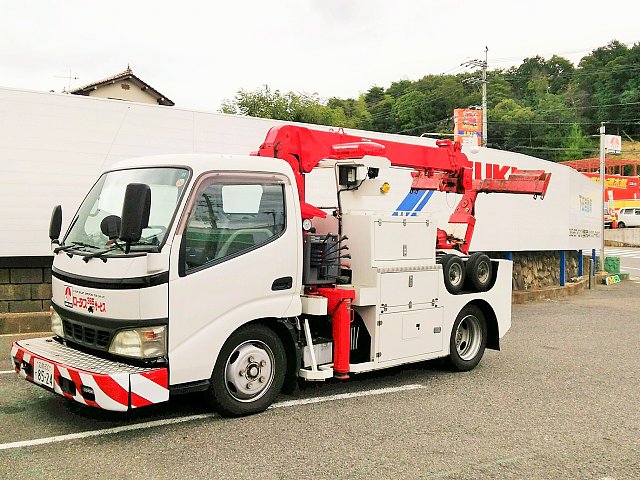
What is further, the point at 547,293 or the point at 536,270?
the point at 536,270

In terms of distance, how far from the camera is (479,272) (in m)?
7.63

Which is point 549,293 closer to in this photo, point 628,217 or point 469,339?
point 469,339

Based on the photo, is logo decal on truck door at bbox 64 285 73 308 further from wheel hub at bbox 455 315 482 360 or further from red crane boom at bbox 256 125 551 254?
wheel hub at bbox 455 315 482 360

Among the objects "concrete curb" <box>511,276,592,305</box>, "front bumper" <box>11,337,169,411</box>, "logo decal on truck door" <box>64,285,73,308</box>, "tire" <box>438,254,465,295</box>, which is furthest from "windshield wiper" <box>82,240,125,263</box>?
"concrete curb" <box>511,276,592,305</box>

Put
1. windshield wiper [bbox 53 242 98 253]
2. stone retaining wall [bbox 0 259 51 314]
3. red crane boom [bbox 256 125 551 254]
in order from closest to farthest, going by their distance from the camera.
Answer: windshield wiper [bbox 53 242 98 253], red crane boom [bbox 256 125 551 254], stone retaining wall [bbox 0 259 51 314]

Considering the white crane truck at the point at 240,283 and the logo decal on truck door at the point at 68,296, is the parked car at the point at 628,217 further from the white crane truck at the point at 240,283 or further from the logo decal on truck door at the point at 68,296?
the logo decal on truck door at the point at 68,296

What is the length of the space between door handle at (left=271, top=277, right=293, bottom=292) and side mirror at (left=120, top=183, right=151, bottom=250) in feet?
4.51

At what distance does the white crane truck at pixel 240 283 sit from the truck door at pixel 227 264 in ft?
0.03

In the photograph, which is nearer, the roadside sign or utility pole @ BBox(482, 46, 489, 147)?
the roadside sign

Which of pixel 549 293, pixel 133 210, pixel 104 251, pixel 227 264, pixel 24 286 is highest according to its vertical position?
pixel 133 210

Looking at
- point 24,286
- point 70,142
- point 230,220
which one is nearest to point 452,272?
point 230,220

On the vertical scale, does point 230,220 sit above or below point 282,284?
above

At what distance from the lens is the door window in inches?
203

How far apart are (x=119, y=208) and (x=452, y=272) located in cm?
371
